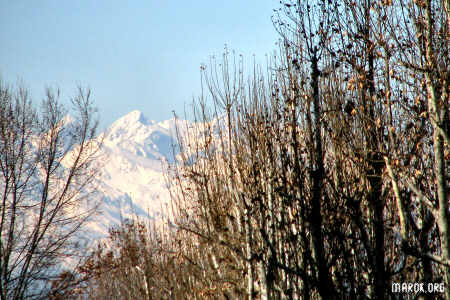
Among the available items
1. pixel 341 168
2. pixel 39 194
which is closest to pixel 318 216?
pixel 341 168

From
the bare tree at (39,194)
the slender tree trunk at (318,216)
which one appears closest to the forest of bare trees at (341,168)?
the slender tree trunk at (318,216)

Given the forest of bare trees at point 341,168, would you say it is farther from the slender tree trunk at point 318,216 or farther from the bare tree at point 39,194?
the bare tree at point 39,194

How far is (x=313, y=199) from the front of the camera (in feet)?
23.6

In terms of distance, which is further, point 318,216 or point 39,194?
point 39,194

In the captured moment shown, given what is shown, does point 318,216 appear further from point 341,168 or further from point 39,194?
point 39,194

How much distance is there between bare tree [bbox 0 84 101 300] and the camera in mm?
16188

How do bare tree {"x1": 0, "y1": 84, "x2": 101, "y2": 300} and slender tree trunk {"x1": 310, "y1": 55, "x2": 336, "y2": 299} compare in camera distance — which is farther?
bare tree {"x1": 0, "y1": 84, "x2": 101, "y2": 300}

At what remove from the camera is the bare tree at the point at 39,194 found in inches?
637

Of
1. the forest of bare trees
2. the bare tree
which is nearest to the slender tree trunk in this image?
the forest of bare trees

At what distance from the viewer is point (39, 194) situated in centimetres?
1831

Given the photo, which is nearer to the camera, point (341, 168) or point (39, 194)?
point (341, 168)

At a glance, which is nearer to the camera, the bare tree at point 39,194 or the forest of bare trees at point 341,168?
the forest of bare trees at point 341,168

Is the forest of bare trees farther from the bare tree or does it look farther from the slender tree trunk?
the bare tree

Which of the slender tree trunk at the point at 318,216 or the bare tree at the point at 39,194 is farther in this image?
the bare tree at the point at 39,194
